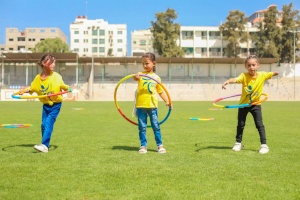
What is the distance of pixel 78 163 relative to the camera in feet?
21.5

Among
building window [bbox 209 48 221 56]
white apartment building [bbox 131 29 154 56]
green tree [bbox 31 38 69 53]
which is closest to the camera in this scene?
building window [bbox 209 48 221 56]

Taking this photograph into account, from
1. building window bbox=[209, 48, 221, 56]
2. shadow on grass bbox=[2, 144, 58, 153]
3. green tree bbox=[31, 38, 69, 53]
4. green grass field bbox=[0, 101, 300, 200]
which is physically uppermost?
green tree bbox=[31, 38, 69, 53]

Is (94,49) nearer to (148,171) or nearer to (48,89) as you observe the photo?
(48,89)

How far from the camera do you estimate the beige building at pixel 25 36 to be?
121938 millimetres

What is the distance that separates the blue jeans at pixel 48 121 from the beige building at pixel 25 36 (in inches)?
4694

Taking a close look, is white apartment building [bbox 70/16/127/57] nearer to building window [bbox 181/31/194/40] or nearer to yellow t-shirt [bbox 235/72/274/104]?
building window [bbox 181/31/194/40]

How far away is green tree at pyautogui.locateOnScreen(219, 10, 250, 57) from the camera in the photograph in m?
74.9

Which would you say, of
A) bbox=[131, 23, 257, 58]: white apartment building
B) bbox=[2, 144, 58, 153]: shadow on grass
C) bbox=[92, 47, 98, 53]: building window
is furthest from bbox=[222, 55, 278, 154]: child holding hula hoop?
bbox=[92, 47, 98, 53]: building window

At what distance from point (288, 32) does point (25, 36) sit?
3265 inches

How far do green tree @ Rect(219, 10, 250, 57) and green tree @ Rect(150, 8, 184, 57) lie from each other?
9.86 meters

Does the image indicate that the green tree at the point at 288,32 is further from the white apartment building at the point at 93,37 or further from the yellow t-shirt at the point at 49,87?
the yellow t-shirt at the point at 49,87

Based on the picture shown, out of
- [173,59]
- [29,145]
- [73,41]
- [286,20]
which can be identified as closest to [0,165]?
[29,145]

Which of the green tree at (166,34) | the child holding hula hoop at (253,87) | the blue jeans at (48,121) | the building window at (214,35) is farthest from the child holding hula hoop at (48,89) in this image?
the building window at (214,35)

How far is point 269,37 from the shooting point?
74750mm
